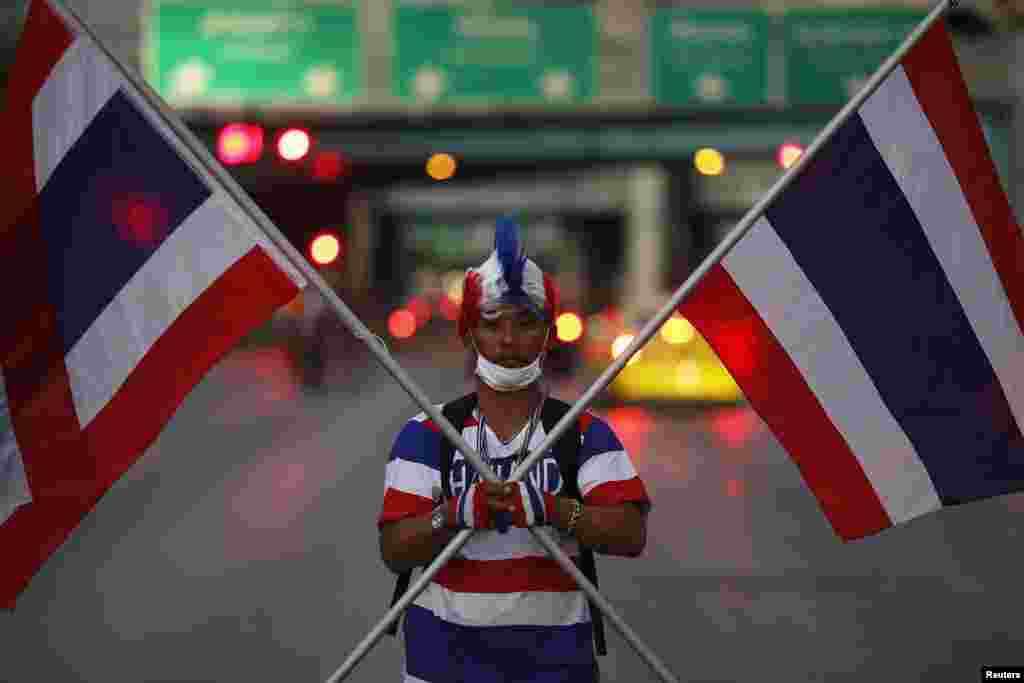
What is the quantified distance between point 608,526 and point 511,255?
677 mm

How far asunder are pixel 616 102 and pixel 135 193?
87.2 feet

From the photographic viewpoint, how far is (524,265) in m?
3.62

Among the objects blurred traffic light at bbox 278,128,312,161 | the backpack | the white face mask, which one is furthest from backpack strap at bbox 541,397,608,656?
blurred traffic light at bbox 278,128,312,161

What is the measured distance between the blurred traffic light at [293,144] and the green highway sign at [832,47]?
76.4 feet

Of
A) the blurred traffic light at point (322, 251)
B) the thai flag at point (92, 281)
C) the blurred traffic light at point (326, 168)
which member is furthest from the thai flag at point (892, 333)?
the blurred traffic light at point (326, 168)

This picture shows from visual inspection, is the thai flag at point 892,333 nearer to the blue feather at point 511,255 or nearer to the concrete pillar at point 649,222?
the blue feather at point 511,255

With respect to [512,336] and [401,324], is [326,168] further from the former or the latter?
[401,324]

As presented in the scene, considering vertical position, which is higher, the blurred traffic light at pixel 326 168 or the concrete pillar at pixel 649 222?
the concrete pillar at pixel 649 222

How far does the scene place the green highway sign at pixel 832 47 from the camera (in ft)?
90.2

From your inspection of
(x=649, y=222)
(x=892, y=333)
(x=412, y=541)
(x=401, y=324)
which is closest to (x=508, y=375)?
(x=412, y=541)

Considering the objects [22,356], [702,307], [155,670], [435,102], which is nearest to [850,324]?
[702,307]

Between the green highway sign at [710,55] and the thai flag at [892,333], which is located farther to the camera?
the green highway sign at [710,55]

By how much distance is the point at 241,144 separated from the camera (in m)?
6.52

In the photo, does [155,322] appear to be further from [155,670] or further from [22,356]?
[155,670]
